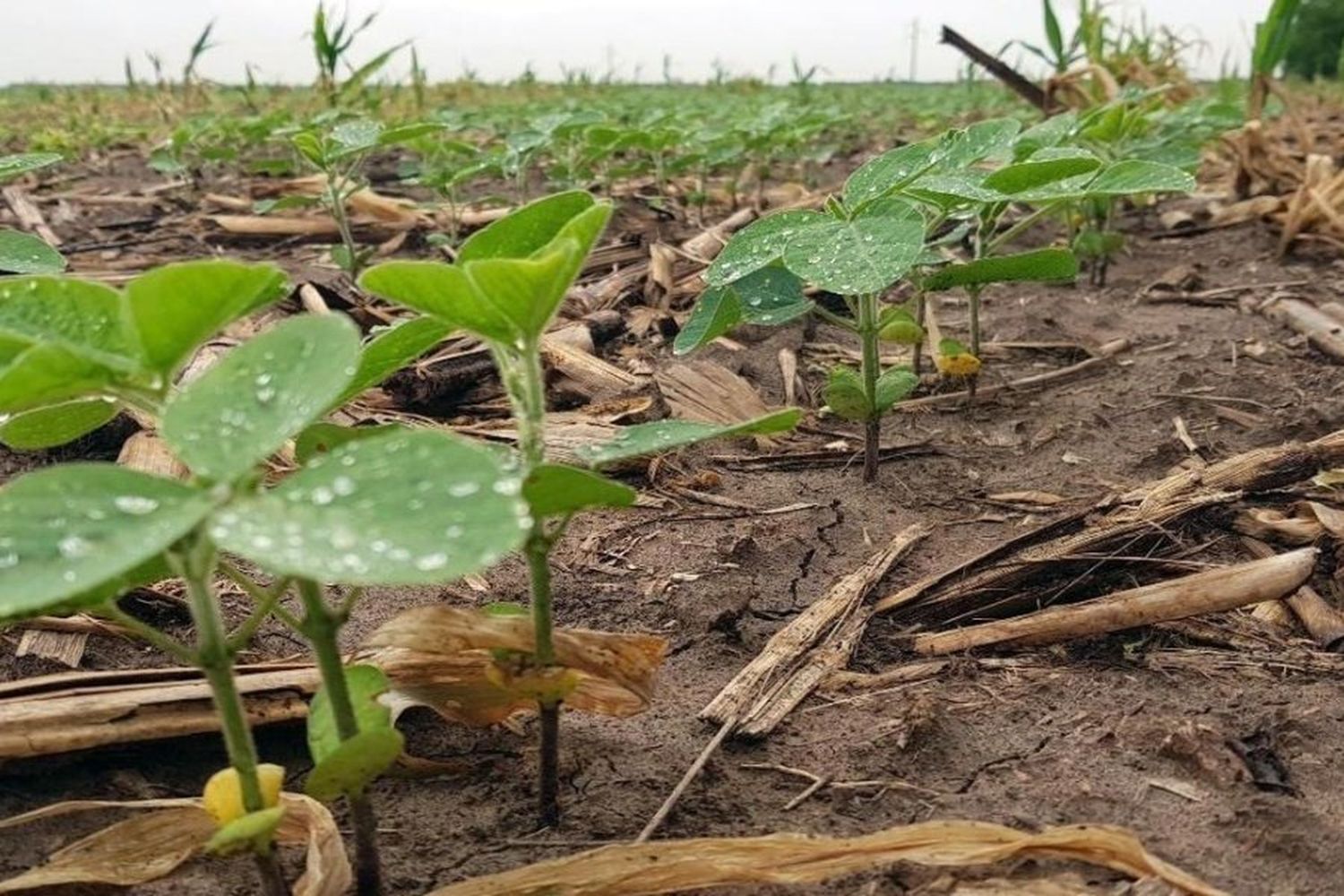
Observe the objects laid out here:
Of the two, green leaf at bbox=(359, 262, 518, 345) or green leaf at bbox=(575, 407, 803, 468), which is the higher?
green leaf at bbox=(359, 262, 518, 345)

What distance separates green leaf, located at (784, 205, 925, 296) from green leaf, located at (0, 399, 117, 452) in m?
0.83

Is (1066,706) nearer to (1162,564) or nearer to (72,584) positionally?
(1162,564)

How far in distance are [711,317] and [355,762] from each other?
981 millimetres

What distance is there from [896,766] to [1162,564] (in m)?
0.59

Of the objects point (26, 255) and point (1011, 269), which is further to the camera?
point (1011, 269)

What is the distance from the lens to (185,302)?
76 centimetres

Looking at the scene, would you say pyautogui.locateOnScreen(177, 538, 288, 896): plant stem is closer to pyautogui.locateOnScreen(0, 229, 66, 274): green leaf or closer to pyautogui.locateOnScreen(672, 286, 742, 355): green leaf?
pyautogui.locateOnScreen(0, 229, 66, 274): green leaf

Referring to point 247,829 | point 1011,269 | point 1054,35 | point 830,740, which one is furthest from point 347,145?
point 1054,35

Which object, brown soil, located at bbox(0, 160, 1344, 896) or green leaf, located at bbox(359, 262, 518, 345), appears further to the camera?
brown soil, located at bbox(0, 160, 1344, 896)

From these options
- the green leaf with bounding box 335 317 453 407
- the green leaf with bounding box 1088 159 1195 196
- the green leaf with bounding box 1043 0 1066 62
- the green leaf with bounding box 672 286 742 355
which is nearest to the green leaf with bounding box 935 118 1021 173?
the green leaf with bounding box 1088 159 1195 196

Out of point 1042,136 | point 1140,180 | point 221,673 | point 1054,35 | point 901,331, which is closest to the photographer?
point 221,673

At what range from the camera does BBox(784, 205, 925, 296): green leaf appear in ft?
4.90

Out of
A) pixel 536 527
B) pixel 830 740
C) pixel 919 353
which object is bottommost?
pixel 830 740

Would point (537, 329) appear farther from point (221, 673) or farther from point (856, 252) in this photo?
point (856, 252)
